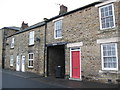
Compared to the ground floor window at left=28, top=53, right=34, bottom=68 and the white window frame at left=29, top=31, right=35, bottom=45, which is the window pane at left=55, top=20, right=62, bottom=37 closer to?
the white window frame at left=29, top=31, right=35, bottom=45

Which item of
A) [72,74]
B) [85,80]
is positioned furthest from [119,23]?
[72,74]

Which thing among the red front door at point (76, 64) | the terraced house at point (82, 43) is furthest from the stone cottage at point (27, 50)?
the red front door at point (76, 64)

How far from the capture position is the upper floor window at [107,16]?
30.4 feet

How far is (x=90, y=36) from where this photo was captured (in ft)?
33.8

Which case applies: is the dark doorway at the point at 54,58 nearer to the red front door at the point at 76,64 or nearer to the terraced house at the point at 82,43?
the terraced house at the point at 82,43

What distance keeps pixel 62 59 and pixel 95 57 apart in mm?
5833

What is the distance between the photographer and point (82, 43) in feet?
35.3

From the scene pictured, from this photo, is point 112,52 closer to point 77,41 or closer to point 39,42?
point 77,41

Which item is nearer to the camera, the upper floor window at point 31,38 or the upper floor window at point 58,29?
the upper floor window at point 58,29

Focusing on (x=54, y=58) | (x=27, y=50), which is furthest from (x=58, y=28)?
(x=27, y=50)

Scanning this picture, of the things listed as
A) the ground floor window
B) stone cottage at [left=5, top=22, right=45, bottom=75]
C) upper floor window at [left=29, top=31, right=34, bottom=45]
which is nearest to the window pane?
stone cottage at [left=5, top=22, right=45, bottom=75]

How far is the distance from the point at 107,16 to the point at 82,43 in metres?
2.90

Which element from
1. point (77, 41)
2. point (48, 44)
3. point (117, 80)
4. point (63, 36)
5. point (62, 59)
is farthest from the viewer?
point (62, 59)

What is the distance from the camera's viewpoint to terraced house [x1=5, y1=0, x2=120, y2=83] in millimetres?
9039
